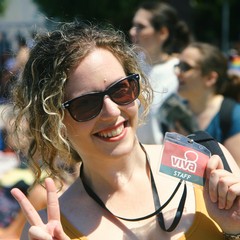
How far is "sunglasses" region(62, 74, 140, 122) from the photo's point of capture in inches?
78.1

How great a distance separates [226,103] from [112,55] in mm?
2177

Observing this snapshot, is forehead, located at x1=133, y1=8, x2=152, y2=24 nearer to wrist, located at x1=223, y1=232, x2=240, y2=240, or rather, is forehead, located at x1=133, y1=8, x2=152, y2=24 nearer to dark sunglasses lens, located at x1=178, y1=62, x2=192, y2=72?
dark sunglasses lens, located at x1=178, y1=62, x2=192, y2=72

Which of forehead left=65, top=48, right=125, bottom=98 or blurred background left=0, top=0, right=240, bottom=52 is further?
blurred background left=0, top=0, right=240, bottom=52

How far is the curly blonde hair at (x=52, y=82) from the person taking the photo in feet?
6.59

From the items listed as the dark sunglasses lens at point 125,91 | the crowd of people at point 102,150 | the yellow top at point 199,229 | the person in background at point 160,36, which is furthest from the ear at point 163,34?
the yellow top at point 199,229

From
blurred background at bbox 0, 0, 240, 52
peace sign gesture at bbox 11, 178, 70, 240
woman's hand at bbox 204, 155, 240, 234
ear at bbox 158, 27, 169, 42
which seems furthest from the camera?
blurred background at bbox 0, 0, 240, 52

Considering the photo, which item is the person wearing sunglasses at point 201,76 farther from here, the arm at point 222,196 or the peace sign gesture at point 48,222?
the peace sign gesture at point 48,222

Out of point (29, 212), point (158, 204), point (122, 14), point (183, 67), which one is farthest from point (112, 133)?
point (122, 14)

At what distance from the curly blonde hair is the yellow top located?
257 millimetres

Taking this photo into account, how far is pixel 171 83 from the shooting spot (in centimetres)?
474

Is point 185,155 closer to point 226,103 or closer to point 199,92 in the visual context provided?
point 226,103

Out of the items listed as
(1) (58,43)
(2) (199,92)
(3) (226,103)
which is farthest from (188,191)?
(2) (199,92)

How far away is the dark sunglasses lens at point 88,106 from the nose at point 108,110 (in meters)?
0.02

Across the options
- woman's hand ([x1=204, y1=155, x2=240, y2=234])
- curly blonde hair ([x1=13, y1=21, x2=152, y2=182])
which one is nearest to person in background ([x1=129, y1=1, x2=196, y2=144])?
curly blonde hair ([x1=13, y1=21, x2=152, y2=182])
